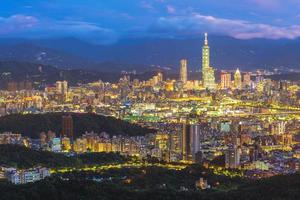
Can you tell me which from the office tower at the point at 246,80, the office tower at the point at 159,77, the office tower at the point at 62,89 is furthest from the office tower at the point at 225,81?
the office tower at the point at 62,89

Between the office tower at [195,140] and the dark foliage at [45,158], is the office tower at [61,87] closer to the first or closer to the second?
the office tower at [195,140]

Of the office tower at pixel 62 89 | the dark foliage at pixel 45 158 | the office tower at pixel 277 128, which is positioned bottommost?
A: the dark foliage at pixel 45 158

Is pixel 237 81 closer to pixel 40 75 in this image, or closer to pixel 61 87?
pixel 40 75

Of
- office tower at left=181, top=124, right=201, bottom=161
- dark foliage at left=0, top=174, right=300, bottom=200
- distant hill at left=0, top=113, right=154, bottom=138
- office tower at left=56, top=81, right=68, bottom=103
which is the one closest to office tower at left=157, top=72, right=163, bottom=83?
office tower at left=56, top=81, right=68, bottom=103

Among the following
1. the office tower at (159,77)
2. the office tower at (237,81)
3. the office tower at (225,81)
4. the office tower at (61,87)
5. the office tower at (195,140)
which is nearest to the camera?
the office tower at (195,140)

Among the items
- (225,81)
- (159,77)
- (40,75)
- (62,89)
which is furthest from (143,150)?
(225,81)

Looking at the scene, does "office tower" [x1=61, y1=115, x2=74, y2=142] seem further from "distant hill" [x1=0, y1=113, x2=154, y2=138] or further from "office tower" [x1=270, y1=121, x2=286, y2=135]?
"office tower" [x1=270, y1=121, x2=286, y2=135]
